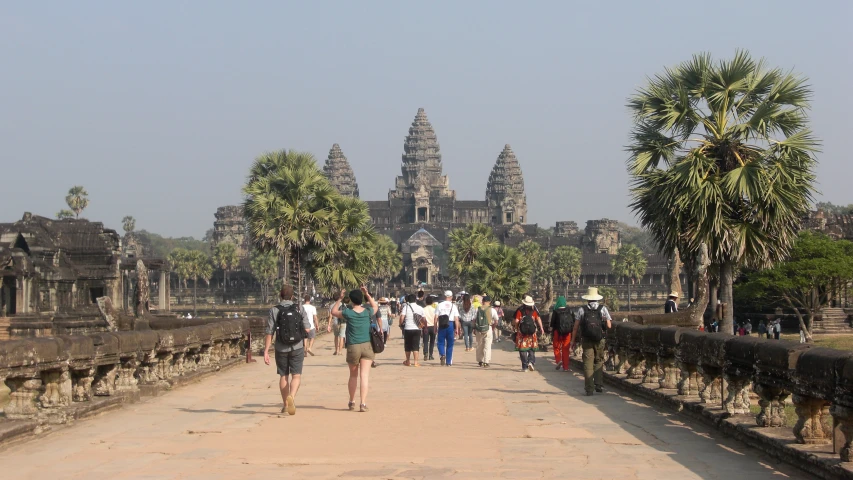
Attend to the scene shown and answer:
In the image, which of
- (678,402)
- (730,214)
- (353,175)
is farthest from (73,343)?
(353,175)

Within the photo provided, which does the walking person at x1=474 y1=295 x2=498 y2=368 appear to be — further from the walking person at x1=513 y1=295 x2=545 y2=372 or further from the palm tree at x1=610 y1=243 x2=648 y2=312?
the palm tree at x1=610 y1=243 x2=648 y2=312

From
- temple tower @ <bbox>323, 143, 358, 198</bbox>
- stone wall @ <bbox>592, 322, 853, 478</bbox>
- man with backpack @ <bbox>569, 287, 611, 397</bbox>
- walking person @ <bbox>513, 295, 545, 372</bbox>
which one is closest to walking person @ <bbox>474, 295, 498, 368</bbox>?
walking person @ <bbox>513, 295, 545, 372</bbox>

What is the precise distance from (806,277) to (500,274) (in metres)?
15.0

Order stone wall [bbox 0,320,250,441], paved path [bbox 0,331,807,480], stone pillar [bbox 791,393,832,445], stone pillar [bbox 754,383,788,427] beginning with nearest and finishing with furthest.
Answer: stone pillar [bbox 791,393,832,445] → paved path [bbox 0,331,807,480] → stone pillar [bbox 754,383,788,427] → stone wall [bbox 0,320,250,441]

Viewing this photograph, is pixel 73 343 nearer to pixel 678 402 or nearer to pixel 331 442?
pixel 331 442

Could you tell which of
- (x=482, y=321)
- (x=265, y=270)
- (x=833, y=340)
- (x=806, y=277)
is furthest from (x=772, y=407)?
(x=265, y=270)

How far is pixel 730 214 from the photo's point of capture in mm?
19953

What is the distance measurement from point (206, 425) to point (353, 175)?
18371cm

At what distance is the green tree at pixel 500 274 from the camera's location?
53.7m

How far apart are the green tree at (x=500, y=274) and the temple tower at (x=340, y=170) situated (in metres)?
133

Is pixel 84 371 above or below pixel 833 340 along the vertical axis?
above

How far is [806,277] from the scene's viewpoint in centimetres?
5353

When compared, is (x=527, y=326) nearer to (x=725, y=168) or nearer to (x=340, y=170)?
(x=725, y=168)

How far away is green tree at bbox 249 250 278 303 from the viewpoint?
11950 centimetres
